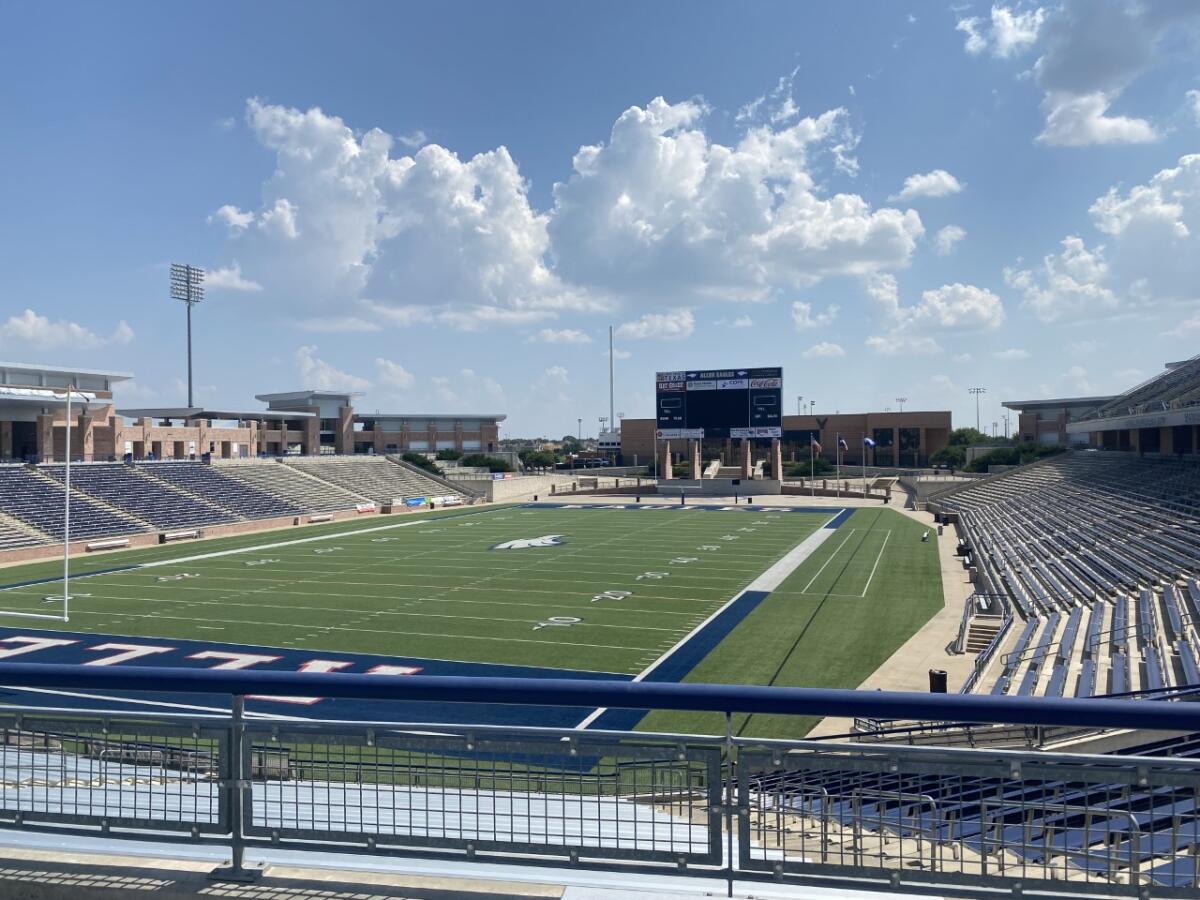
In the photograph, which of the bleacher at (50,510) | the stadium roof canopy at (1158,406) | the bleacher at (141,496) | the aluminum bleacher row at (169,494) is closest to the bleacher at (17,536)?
the aluminum bleacher row at (169,494)

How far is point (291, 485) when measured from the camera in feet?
183

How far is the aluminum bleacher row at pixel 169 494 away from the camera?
127ft

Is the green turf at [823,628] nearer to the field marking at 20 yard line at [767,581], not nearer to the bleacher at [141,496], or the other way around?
the field marking at 20 yard line at [767,581]

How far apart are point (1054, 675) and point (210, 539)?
38106mm

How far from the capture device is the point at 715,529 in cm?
4497

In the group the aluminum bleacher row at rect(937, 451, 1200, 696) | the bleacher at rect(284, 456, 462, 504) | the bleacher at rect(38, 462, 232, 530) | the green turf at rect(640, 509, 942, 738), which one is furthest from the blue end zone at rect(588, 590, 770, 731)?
the bleacher at rect(284, 456, 462, 504)

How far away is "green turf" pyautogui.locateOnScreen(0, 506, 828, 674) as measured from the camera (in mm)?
20250

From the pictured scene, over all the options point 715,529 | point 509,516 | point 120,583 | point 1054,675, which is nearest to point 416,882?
point 1054,675

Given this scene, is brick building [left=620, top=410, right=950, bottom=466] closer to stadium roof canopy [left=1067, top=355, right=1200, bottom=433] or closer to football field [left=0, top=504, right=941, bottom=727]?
stadium roof canopy [left=1067, top=355, right=1200, bottom=433]

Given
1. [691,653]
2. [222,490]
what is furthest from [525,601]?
[222,490]

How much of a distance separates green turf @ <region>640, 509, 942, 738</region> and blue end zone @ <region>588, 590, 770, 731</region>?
10.2 inches

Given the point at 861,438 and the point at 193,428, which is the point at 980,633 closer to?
the point at 193,428

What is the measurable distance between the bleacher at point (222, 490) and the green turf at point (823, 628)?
3103cm

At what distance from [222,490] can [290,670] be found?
37.2m
